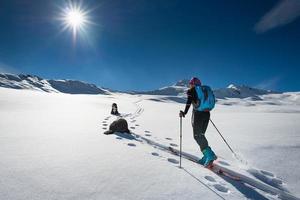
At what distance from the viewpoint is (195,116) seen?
686cm

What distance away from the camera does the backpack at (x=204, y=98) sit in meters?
6.70

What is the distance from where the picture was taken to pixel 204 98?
670 centimetres

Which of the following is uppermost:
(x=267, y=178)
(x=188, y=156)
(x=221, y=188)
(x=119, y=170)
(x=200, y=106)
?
(x=200, y=106)

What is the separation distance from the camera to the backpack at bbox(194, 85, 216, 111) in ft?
22.0

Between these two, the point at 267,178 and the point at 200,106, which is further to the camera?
the point at 200,106

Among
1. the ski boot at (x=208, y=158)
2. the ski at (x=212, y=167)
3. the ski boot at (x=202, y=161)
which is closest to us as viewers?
the ski at (x=212, y=167)

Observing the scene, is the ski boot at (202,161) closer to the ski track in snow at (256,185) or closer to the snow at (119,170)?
the snow at (119,170)

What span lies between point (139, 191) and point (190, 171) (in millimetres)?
1765

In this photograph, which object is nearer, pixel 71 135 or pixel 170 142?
pixel 71 135

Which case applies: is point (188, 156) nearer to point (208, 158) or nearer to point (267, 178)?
point (208, 158)

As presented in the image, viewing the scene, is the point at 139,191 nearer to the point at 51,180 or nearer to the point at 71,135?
the point at 51,180

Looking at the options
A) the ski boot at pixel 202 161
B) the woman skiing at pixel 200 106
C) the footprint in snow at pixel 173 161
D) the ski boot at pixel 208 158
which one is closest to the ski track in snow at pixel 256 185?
the footprint in snow at pixel 173 161

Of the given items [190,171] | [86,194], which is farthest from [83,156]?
[190,171]

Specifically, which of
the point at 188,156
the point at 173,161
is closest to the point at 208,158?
the point at 173,161
